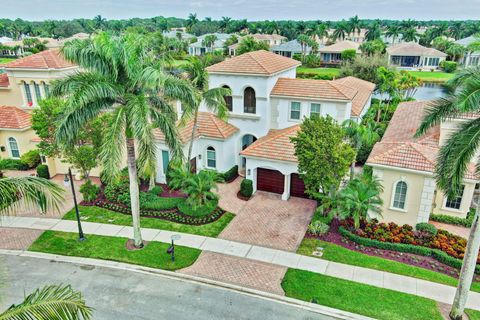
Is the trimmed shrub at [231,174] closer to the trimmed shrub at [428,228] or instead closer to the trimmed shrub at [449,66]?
the trimmed shrub at [428,228]

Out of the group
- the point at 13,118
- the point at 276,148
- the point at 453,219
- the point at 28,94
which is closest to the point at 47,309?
the point at 276,148

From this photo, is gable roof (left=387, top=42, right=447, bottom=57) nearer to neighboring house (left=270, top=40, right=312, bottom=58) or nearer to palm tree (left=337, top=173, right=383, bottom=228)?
neighboring house (left=270, top=40, right=312, bottom=58)

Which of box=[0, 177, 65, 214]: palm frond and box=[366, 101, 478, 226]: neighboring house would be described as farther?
box=[366, 101, 478, 226]: neighboring house

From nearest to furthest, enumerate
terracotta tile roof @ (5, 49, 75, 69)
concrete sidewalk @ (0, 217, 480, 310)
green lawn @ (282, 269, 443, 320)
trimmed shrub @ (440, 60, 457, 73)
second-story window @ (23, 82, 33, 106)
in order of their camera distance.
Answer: green lawn @ (282, 269, 443, 320) < concrete sidewalk @ (0, 217, 480, 310) < terracotta tile roof @ (5, 49, 75, 69) < second-story window @ (23, 82, 33, 106) < trimmed shrub @ (440, 60, 457, 73)

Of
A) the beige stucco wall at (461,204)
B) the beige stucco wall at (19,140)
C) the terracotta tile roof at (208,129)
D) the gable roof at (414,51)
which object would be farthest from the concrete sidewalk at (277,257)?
the gable roof at (414,51)

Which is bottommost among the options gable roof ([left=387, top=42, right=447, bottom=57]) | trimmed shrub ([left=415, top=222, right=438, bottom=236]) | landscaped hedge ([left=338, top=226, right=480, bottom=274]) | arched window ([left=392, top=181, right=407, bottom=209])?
landscaped hedge ([left=338, top=226, right=480, bottom=274])

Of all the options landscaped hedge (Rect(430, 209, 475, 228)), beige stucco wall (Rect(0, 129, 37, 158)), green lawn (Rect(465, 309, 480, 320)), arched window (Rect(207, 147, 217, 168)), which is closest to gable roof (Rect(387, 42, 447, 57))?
arched window (Rect(207, 147, 217, 168))

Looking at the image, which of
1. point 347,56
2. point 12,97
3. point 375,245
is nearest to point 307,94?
point 375,245

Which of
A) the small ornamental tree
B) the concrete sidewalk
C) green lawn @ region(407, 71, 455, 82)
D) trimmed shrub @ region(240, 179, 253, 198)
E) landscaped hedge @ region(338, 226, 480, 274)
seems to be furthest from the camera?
green lawn @ region(407, 71, 455, 82)
